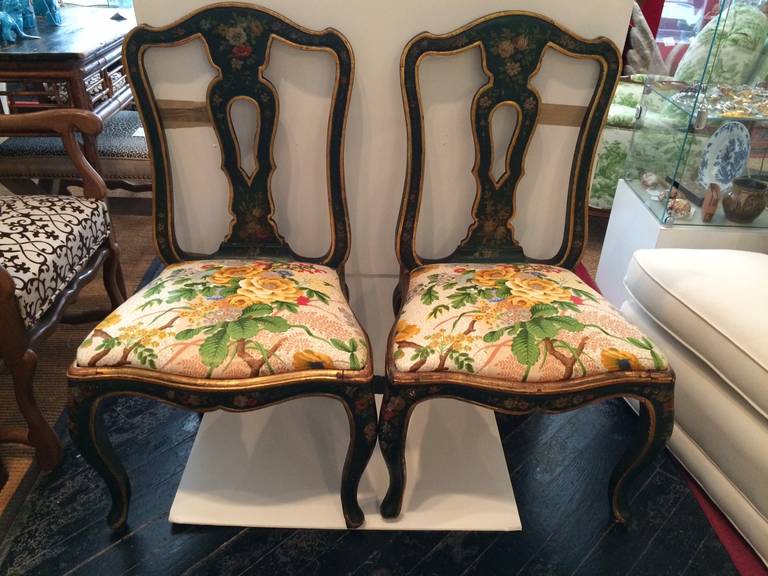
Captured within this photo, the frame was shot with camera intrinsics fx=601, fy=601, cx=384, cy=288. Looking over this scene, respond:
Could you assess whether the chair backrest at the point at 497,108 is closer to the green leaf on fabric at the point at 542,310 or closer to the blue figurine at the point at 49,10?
the green leaf on fabric at the point at 542,310

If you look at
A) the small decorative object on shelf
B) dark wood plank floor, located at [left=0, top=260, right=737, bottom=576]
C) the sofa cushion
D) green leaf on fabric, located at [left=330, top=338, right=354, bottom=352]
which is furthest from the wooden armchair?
the small decorative object on shelf

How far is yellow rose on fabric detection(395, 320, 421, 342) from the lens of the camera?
43.6 inches

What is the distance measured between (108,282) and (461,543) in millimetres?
1145

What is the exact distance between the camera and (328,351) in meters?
1.04

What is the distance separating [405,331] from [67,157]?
4.96 ft

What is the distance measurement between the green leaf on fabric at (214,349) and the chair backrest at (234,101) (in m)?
0.36

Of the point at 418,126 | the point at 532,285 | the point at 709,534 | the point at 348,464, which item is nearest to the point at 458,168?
the point at 418,126

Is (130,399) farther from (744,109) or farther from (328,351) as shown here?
(744,109)

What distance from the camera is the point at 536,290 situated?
1205 mm

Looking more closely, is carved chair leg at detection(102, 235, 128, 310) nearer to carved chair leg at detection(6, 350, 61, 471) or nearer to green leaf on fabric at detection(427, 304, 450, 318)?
carved chair leg at detection(6, 350, 61, 471)

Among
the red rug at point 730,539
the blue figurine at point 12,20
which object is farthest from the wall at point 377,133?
the blue figurine at point 12,20

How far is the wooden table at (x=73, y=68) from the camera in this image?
1896mm

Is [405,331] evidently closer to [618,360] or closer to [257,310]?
[257,310]

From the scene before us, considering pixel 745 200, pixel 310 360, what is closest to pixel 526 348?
pixel 310 360
